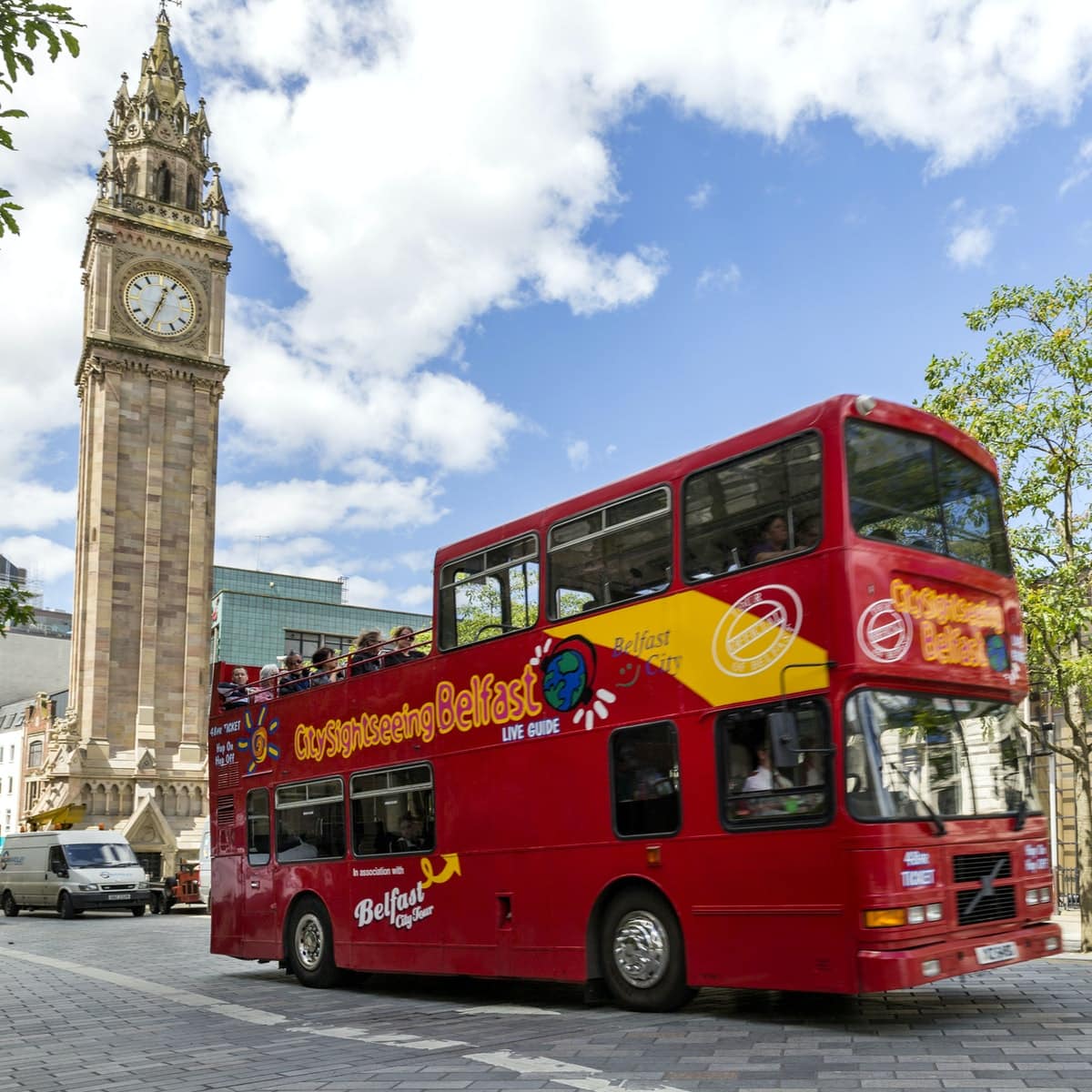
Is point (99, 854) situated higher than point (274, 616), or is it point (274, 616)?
point (274, 616)

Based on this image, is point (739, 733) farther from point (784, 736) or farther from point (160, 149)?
point (160, 149)

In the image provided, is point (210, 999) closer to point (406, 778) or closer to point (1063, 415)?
point (406, 778)

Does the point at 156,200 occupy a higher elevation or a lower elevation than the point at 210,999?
higher

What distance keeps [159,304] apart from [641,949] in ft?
167

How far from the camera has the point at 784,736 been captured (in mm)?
9195

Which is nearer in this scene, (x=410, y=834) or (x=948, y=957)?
(x=948, y=957)

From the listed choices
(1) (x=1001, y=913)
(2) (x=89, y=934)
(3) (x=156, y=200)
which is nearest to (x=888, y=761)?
(1) (x=1001, y=913)

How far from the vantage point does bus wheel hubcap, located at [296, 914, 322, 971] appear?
48.5 ft

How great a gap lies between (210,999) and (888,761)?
7944 mm

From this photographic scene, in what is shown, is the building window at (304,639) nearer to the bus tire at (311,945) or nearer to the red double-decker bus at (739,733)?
the bus tire at (311,945)

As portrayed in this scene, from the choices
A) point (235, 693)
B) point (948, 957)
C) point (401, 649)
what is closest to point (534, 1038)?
point (948, 957)

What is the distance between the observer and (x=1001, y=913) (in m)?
9.59

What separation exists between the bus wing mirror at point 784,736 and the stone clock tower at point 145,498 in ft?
147

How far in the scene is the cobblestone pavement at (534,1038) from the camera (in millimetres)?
7633
